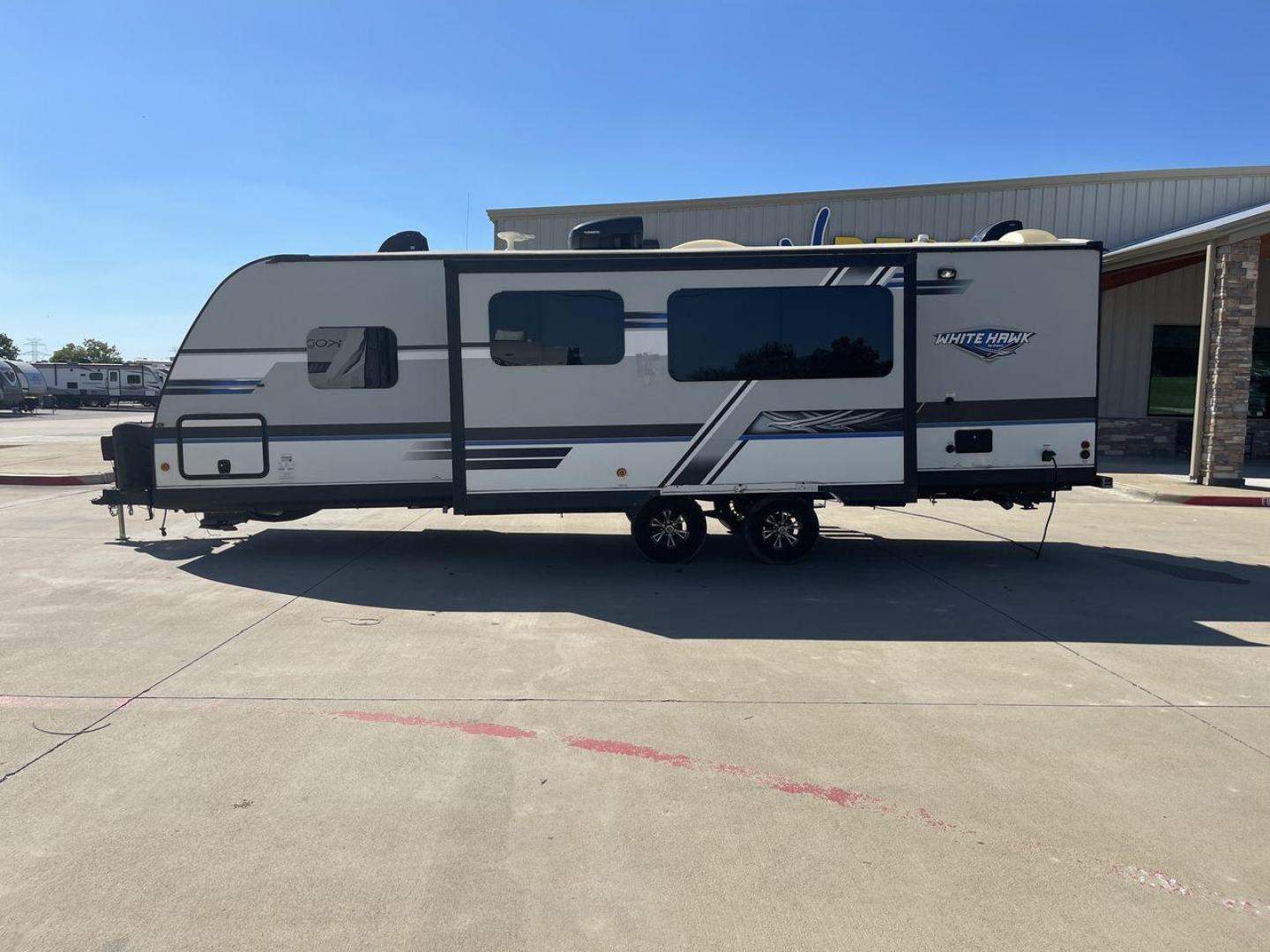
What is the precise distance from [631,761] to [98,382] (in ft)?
175

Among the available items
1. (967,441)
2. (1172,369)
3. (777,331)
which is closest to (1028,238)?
(967,441)

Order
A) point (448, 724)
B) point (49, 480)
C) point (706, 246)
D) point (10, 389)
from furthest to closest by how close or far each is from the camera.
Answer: point (10, 389), point (49, 480), point (706, 246), point (448, 724)

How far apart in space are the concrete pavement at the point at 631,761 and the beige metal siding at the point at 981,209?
13.8m

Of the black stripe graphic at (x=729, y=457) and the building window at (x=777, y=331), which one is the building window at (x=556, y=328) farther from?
the black stripe graphic at (x=729, y=457)

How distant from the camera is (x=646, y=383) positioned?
8.11m

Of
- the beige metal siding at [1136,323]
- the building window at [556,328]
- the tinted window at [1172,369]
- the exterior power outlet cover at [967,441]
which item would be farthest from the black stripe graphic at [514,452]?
the tinted window at [1172,369]

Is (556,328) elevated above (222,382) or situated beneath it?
elevated above

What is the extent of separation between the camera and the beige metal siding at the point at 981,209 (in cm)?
1920

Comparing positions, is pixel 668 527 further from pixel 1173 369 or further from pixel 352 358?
pixel 1173 369

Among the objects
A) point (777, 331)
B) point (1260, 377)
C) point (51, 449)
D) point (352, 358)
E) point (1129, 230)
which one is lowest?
point (51, 449)

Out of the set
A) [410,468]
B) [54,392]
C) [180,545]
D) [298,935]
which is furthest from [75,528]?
[54,392]

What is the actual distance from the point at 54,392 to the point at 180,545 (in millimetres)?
47223

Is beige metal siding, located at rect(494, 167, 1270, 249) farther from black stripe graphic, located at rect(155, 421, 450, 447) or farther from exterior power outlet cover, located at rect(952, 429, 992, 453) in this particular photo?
exterior power outlet cover, located at rect(952, 429, 992, 453)

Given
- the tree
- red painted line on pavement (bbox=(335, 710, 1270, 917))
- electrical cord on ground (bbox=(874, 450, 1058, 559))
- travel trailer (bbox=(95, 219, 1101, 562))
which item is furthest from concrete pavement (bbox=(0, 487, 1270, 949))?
the tree
